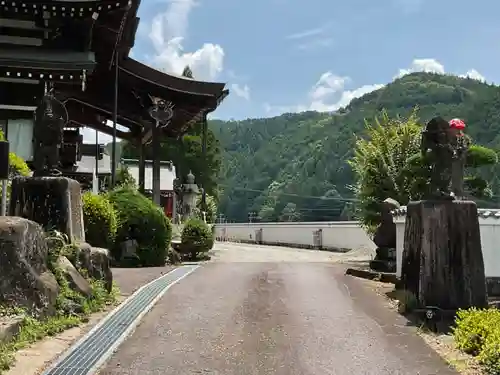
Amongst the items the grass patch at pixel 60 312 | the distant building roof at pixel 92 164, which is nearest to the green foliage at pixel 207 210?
the distant building roof at pixel 92 164

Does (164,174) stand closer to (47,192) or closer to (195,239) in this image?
(195,239)

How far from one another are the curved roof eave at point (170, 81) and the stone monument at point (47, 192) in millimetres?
12334

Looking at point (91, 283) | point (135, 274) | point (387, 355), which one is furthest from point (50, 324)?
point (135, 274)

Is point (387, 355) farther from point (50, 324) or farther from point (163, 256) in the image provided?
point (163, 256)

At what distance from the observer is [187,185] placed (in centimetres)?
3212

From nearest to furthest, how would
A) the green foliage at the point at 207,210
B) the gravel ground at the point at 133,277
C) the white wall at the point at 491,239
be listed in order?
the white wall at the point at 491,239
the gravel ground at the point at 133,277
the green foliage at the point at 207,210

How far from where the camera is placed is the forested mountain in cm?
6469

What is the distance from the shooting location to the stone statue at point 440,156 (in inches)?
355

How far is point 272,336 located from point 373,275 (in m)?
7.70

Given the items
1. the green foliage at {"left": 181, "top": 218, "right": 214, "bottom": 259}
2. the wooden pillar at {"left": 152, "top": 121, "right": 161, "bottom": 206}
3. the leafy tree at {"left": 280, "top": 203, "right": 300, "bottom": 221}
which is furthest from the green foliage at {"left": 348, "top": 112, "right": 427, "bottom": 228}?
the leafy tree at {"left": 280, "top": 203, "right": 300, "bottom": 221}

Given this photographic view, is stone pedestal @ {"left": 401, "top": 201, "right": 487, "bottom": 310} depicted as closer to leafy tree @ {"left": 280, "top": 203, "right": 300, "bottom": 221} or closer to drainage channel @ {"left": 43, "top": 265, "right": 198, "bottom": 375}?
drainage channel @ {"left": 43, "top": 265, "right": 198, "bottom": 375}

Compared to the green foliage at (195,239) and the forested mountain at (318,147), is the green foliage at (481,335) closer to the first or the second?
the green foliage at (195,239)

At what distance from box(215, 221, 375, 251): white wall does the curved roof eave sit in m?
9.44

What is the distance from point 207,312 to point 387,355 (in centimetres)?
333
